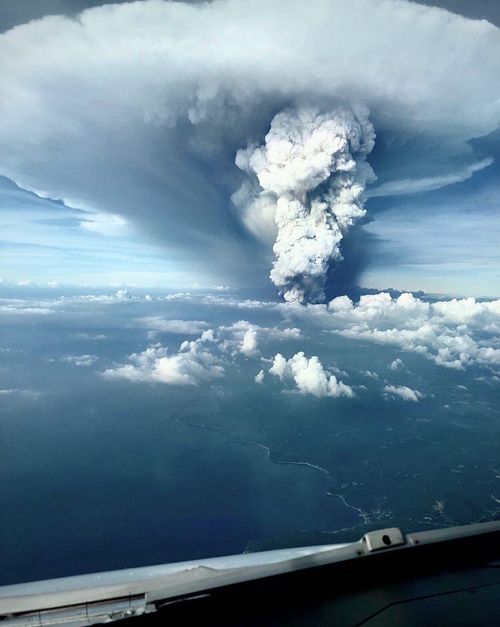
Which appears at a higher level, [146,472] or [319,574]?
[319,574]

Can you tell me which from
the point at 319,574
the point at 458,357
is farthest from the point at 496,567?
the point at 458,357

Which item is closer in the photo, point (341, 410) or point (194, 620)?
point (194, 620)

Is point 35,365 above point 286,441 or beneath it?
above

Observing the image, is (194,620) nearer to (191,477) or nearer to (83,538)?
(83,538)

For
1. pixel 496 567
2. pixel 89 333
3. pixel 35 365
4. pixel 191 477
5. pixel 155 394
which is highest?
pixel 89 333

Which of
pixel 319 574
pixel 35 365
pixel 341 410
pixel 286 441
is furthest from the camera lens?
pixel 341 410

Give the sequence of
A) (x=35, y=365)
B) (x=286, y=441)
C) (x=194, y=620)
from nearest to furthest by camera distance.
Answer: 1. (x=194, y=620)
2. (x=35, y=365)
3. (x=286, y=441)

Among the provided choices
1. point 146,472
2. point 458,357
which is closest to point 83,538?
point 146,472

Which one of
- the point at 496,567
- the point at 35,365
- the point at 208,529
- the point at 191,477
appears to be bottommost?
the point at 208,529

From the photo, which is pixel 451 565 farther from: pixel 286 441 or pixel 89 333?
pixel 286 441

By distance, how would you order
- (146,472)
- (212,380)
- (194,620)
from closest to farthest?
(194,620), (146,472), (212,380)
